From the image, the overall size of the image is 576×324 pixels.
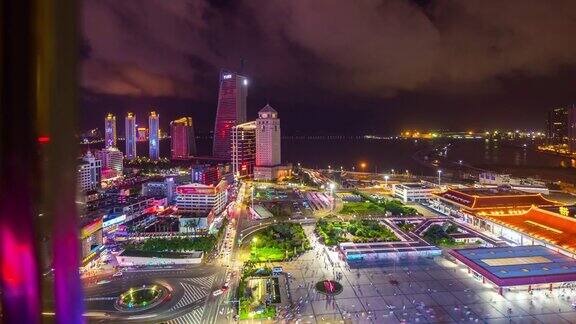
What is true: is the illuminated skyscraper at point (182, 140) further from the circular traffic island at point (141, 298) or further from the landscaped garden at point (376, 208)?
the circular traffic island at point (141, 298)

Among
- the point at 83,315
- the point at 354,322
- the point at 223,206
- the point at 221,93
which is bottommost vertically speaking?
the point at 354,322

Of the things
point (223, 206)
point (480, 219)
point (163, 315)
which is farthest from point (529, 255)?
point (223, 206)

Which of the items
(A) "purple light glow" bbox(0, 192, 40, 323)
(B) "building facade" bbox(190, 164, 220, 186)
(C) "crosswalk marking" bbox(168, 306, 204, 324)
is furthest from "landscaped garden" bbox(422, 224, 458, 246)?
(A) "purple light glow" bbox(0, 192, 40, 323)

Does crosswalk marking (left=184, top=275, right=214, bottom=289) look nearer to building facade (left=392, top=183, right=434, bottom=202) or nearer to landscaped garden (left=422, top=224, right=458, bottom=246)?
landscaped garden (left=422, top=224, right=458, bottom=246)

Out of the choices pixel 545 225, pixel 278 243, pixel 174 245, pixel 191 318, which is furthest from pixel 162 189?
pixel 545 225

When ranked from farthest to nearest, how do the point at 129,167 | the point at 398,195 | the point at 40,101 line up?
the point at 129,167 < the point at 398,195 < the point at 40,101

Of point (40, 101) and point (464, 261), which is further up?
point (40, 101)

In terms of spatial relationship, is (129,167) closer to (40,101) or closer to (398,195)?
(398,195)

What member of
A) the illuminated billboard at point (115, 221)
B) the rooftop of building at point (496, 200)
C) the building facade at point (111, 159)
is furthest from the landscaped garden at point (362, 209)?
the building facade at point (111, 159)
